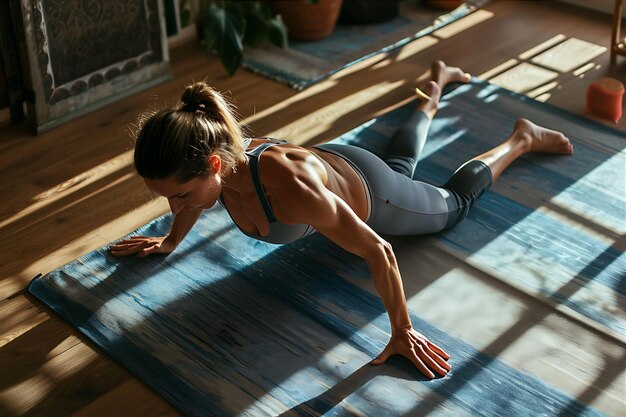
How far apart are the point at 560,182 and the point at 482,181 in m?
0.37

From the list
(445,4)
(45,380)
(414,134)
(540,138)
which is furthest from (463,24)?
(45,380)

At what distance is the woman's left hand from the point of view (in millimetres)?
2297

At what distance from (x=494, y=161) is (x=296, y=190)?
105 centimetres

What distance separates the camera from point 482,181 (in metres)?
2.90

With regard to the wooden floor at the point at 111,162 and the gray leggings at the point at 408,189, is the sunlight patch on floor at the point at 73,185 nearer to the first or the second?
the wooden floor at the point at 111,162

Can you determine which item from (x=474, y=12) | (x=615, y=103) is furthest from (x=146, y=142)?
(x=474, y=12)

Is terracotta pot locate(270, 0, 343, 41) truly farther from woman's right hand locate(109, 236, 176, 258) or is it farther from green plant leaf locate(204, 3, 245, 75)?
woman's right hand locate(109, 236, 176, 258)

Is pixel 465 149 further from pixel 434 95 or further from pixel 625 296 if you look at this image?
pixel 625 296

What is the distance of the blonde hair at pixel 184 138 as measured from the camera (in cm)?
202

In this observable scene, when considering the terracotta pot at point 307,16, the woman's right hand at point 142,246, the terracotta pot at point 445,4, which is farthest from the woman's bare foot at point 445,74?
the woman's right hand at point 142,246

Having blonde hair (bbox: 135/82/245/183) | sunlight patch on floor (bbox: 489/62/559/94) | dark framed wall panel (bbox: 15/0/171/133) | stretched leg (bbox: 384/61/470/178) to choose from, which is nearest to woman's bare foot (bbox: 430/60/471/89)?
stretched leg (bbox: 384/61/470/178)

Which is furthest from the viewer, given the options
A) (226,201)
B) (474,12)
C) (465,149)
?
(474,12)

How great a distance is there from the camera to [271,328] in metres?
2.47

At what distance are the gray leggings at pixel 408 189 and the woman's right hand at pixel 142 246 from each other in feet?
1.92
